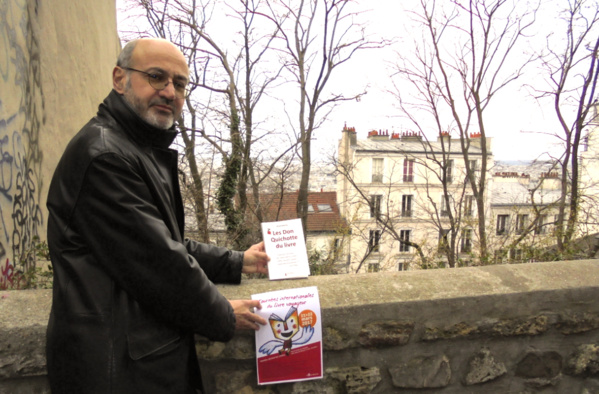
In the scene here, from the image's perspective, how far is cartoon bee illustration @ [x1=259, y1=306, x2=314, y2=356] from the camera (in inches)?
69.7

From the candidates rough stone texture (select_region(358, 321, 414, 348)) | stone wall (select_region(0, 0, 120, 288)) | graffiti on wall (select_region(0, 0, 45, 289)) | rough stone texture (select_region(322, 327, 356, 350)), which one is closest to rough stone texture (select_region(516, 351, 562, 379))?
rough stone texture (select_region(358, 321, 414, 348))

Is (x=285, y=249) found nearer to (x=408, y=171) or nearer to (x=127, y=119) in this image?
(x=127, y=119)

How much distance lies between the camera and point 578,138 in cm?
1270

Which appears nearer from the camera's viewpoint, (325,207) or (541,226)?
(541,226)

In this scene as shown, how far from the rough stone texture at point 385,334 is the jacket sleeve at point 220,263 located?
60 cm

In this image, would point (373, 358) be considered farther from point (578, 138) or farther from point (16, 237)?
point (578, 138)

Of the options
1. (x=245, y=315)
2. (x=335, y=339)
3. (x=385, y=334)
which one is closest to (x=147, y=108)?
(x=245, y=315)

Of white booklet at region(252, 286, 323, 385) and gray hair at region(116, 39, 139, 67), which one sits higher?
gray hair at region(116, 39, 139, 67)

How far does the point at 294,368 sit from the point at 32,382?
99cm

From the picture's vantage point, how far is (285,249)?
1.96 metres

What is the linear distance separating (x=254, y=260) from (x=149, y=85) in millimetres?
847

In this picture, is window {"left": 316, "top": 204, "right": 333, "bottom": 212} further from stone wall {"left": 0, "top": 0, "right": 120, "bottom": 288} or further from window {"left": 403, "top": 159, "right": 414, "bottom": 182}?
stone wall {"left": 0, "top": 0, "right": 120, "bottom": 288}

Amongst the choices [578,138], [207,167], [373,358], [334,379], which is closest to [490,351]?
[373,358]

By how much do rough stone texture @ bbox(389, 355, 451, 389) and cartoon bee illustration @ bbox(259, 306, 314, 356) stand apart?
46cm
